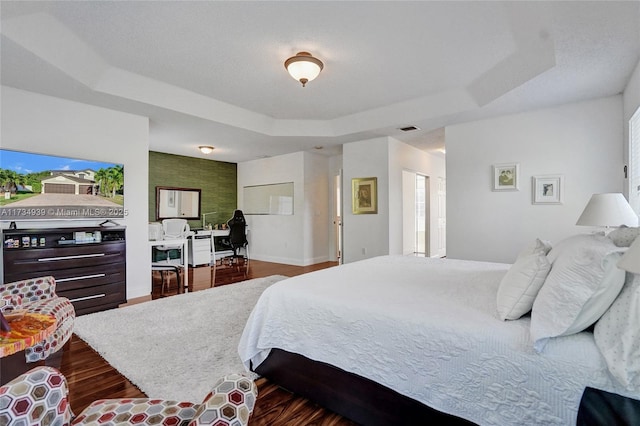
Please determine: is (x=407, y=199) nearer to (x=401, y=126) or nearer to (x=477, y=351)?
(x=401, y=126)

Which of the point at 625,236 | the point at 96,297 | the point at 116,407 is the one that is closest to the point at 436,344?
the point at 625,236

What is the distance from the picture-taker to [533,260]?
1.50 meters

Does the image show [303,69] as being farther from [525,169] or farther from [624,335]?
[525,169]

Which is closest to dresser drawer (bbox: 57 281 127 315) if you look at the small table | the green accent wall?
the small table

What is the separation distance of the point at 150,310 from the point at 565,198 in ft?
16.6

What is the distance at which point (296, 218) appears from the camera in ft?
22.9

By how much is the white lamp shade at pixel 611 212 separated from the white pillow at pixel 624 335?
1.76 metres

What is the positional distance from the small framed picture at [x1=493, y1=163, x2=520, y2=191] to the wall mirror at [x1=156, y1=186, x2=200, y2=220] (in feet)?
20.3

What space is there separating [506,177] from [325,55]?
2.90 meters

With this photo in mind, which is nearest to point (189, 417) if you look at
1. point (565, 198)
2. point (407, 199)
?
point (565, 198)

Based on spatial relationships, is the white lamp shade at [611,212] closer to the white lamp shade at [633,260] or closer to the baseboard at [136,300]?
the white lamp shade at [633,260]

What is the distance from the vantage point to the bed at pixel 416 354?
3.77ft

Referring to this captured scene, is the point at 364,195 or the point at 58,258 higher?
the point at 364,195

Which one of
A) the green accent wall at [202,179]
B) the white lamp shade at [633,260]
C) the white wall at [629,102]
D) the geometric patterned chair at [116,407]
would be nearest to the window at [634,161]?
the white wall at [629,102]
